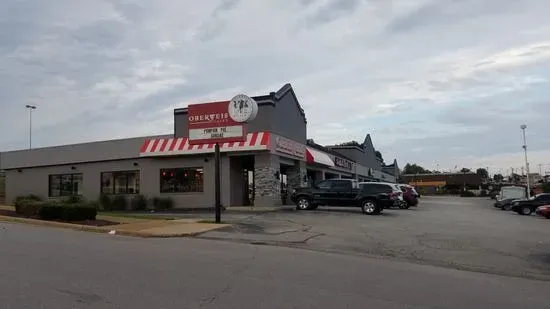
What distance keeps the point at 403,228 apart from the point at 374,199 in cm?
766

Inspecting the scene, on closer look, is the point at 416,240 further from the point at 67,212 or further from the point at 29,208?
the point at 29,208

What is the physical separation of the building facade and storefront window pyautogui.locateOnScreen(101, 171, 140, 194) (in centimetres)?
3

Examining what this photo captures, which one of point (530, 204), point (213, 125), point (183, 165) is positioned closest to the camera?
point (213, 125)

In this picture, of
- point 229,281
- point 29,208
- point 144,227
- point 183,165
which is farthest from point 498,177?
point 229,281

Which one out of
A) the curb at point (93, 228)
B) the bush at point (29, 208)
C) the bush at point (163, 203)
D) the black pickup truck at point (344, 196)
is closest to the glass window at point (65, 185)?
the bush at point (163, 203)

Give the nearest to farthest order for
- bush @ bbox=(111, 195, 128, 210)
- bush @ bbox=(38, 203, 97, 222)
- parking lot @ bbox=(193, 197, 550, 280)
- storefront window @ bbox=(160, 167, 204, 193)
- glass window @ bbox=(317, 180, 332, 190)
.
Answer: parking lot @ bbox=(193, 197, 550, 280) < bush @ bbox=(38, 203, 97, 222) < glass window @ bbox=(317, 180, 332, 190) < storefront window @ bbox=(160, 167, 204, 193) < bush @ bbox=(111, 195, 128, 210)

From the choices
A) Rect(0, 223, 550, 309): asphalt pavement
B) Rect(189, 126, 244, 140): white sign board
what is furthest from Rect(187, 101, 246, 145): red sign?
Rect(0, 223, 550, 309): asphalt pavement

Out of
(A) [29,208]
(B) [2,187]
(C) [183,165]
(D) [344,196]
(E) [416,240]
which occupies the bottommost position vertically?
(E) [416,240]

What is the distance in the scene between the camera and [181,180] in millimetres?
33062

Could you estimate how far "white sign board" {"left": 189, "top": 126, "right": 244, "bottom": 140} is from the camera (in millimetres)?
22297

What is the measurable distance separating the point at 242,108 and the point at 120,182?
54.3 ft

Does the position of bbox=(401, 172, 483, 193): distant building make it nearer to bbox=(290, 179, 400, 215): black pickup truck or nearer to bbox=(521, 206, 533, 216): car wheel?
bbox=(521, 206, 533, 216): car wheel

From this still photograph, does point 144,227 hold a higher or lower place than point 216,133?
lower

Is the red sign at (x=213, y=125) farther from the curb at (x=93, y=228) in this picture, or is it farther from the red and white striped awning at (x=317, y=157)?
the red and white striped awning at (x=317, y=157)
